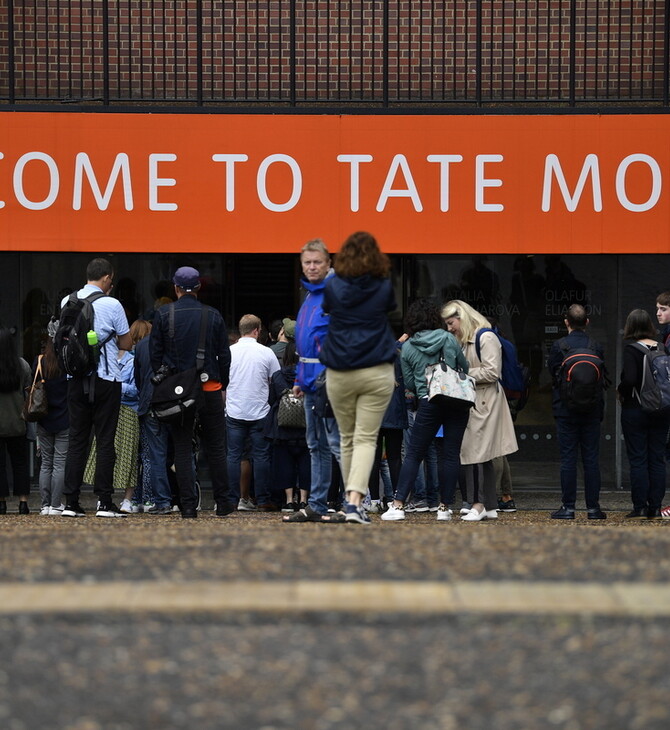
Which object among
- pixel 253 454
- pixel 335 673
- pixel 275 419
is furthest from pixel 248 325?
pixel 335 673

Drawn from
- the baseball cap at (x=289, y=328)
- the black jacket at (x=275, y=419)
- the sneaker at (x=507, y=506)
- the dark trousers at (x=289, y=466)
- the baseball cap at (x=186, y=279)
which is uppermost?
the baseball cap at (x=186, y=279)

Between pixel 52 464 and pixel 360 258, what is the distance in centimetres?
421

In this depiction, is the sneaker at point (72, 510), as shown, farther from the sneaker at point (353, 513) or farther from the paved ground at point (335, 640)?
the paved ground at point (335, 640)

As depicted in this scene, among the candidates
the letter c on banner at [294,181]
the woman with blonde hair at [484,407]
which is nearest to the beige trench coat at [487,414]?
the woman with blonde hair at [484,407]

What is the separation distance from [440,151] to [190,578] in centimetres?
876

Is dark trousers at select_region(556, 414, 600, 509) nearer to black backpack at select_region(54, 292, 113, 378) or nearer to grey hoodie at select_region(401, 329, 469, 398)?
grey hoodie at select_region(401, 329, 469, 398)

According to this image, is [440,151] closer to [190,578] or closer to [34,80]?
[34,80]

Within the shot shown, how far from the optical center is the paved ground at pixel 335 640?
3.49m

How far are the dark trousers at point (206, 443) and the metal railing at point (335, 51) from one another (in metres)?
5.43

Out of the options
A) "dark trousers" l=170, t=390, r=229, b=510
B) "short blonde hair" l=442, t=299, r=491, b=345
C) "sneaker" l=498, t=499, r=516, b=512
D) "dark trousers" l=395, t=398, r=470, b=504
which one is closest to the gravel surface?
"dark trousers" l=170, t=390, r=229, b=510

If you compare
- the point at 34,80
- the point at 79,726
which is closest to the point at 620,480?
the point at 34,80

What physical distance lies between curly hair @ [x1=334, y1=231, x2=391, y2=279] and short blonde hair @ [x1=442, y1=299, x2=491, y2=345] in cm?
267

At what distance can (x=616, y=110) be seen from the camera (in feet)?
42.2

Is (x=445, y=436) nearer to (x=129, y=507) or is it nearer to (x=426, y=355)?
(x=426, y=355)
